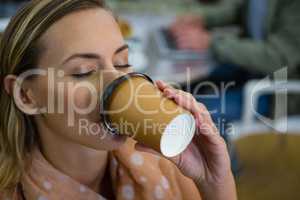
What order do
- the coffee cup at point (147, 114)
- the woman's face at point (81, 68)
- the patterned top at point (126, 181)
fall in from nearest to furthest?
the coffee cup at point (147, 114), the woman's face at point (81, 68), the patterned top at point (126, 181)

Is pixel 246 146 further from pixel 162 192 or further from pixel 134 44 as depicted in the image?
pixel 162 192

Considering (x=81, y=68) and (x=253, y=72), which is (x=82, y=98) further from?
(x=253, y=72)

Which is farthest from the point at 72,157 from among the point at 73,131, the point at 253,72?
the point at 253,72

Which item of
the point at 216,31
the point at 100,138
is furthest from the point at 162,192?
the point at 216,31

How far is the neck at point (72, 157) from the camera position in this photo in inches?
34.4

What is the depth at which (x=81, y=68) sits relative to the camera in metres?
0.80

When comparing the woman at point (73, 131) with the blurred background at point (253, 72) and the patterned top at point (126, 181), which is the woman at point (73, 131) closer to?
the patterned top at point (126, 181)

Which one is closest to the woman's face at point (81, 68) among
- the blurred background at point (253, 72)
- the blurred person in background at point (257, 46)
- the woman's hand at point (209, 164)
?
the woman's hand at point (209, 164)

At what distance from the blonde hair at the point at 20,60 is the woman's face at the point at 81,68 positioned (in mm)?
13

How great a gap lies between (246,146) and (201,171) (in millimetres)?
1088

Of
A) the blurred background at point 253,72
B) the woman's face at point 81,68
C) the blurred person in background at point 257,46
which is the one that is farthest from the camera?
the blurred person in background at point 257,46

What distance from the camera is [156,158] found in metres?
0.94

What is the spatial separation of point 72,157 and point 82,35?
20 centimetres

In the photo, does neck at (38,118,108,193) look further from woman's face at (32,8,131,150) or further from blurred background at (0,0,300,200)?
blurred background at (0,0,300,200)
